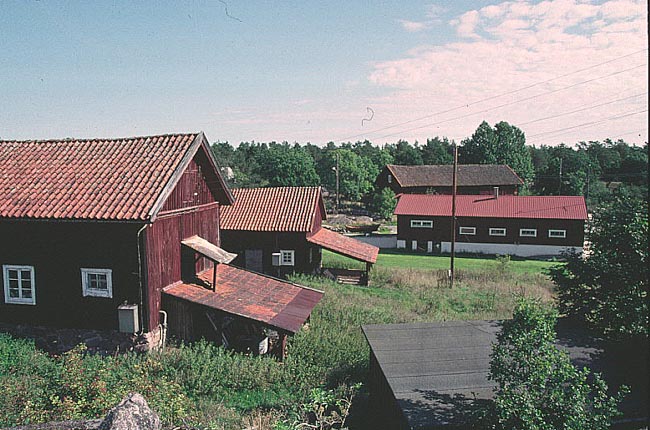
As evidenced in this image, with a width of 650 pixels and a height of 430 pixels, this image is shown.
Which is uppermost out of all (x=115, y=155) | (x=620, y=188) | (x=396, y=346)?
(x=115, y=155)

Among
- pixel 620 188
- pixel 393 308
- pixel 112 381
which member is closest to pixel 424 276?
pixel 393 308

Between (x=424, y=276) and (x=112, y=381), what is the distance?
1911 cm

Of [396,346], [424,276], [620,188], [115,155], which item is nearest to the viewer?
[396,346]

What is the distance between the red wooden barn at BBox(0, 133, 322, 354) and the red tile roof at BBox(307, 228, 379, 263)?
9201mm

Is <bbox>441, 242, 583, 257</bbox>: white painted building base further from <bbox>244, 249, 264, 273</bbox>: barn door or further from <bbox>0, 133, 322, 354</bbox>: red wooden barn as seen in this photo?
<bbox>0, 133, 322, 354</bbox>: red wooden barn

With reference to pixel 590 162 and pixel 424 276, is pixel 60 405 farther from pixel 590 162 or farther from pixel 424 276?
pixel 590 162

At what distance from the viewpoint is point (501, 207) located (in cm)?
4059

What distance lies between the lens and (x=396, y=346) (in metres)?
10.1

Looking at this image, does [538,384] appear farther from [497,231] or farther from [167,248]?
[497,231]

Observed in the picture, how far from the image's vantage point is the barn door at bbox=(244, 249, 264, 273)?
86.4 feet

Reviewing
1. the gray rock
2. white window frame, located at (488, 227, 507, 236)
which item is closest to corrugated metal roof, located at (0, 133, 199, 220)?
the gray rock

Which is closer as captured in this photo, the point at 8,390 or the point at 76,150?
the point at 8,390

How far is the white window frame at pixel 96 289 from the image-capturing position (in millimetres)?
13820

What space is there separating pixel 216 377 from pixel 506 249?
109 ft
